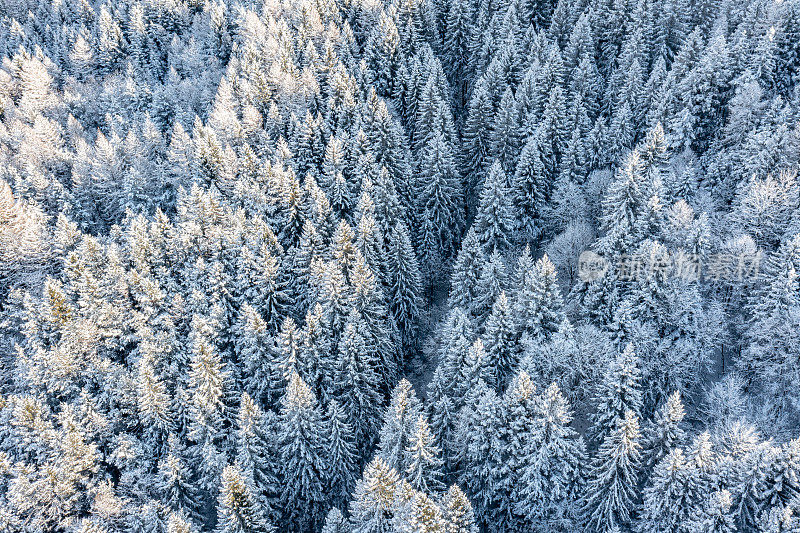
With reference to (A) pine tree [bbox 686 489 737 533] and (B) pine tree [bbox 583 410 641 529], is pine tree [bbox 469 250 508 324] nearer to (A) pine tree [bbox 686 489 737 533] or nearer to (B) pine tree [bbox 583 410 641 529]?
(B) pine tree [bbox 583 410 641 529]

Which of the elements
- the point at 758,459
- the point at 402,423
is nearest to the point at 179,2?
the point at 402,423

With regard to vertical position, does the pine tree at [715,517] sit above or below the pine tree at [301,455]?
above

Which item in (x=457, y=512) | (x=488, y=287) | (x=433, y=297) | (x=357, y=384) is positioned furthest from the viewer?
(x=433, y=297)

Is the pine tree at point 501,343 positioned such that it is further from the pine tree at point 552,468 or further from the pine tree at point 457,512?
the pine tree at point 457,512

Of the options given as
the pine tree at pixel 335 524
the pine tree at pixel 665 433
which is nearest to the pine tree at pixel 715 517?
the pine tree at pixel 665 433

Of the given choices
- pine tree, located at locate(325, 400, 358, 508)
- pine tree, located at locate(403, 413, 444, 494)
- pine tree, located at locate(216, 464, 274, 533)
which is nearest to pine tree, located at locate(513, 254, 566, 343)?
pine tree, located at locate(403, 413, 444, 494)

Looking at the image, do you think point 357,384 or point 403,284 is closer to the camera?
point 357,384

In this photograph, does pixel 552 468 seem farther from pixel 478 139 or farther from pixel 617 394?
pixel 478 139

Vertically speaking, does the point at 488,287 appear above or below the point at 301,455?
above

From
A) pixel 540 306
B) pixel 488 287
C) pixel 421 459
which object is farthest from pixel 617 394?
pixel 488 287
